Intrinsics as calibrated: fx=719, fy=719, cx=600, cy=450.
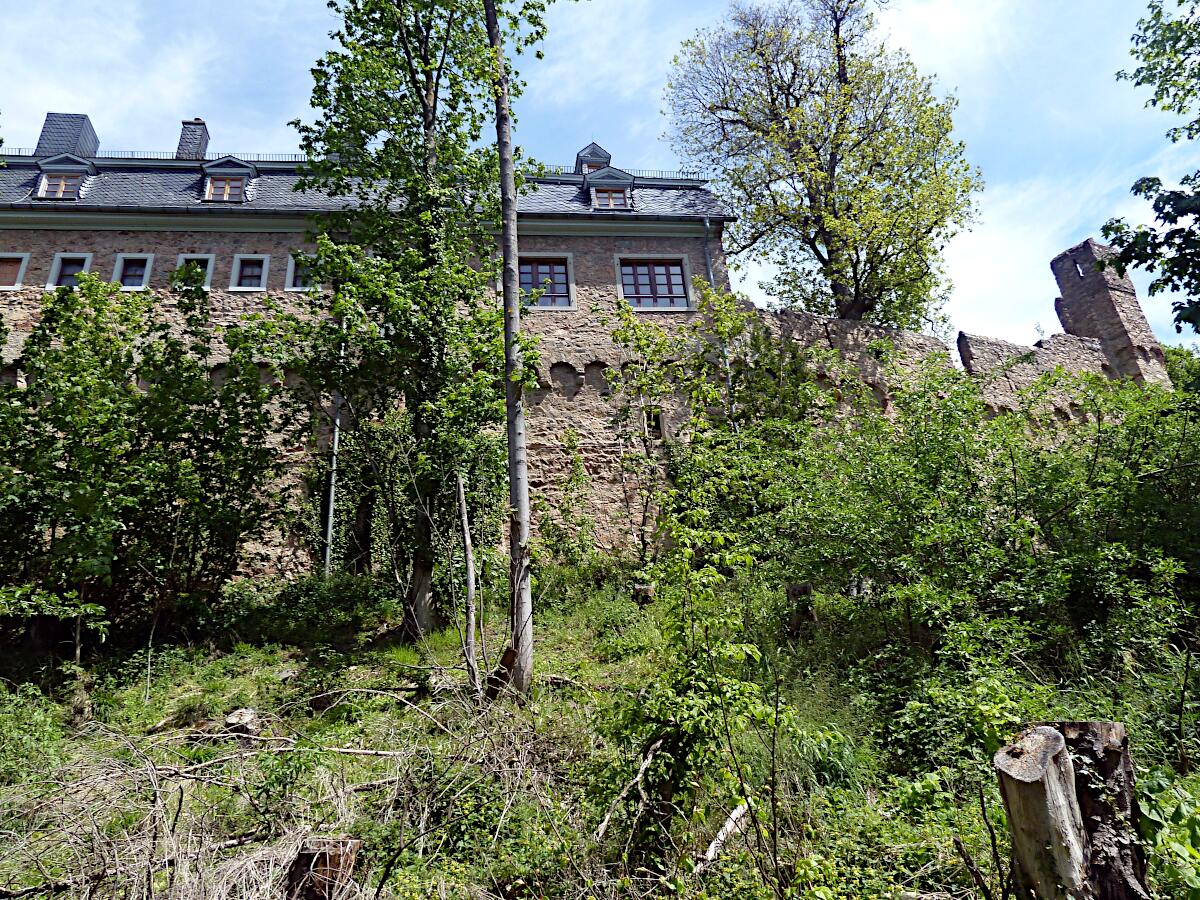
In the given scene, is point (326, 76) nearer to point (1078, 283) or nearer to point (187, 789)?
point (187, 789)

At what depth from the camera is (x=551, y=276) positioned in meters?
14.5

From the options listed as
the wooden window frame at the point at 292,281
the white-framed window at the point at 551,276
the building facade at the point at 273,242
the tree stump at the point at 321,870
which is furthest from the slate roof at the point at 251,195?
the tree stump at the point at 321,870

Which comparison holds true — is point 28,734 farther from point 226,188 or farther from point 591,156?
point 591,156

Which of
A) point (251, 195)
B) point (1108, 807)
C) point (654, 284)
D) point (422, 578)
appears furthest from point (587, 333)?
point (1108, 807)

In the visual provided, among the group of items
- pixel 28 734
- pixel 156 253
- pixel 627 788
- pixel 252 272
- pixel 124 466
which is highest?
pixel 156 253

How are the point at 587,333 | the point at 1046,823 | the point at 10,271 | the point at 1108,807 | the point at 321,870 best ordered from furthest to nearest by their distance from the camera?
1. the point at 10,271
2. the point at 587,333
3. the point at 321,870
4. the point at 1108,807
5. the point at 1046,823

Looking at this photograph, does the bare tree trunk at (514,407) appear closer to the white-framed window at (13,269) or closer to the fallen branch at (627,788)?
the fallen branch at (627,788)

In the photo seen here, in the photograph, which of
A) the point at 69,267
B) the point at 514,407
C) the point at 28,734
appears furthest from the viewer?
the point at 69,267

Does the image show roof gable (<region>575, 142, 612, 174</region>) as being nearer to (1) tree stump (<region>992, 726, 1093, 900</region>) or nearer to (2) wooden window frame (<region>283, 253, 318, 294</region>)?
(2) wooden window frame (<region>283, 253, 318, 294</region>)

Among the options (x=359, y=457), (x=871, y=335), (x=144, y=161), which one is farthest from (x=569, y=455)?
(x=144, y=161)

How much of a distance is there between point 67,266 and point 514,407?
1223cm

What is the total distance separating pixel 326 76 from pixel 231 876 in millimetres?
10233

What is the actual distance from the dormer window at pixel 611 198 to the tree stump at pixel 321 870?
14020mm

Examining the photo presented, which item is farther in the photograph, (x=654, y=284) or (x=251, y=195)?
(x=251, y=195)
